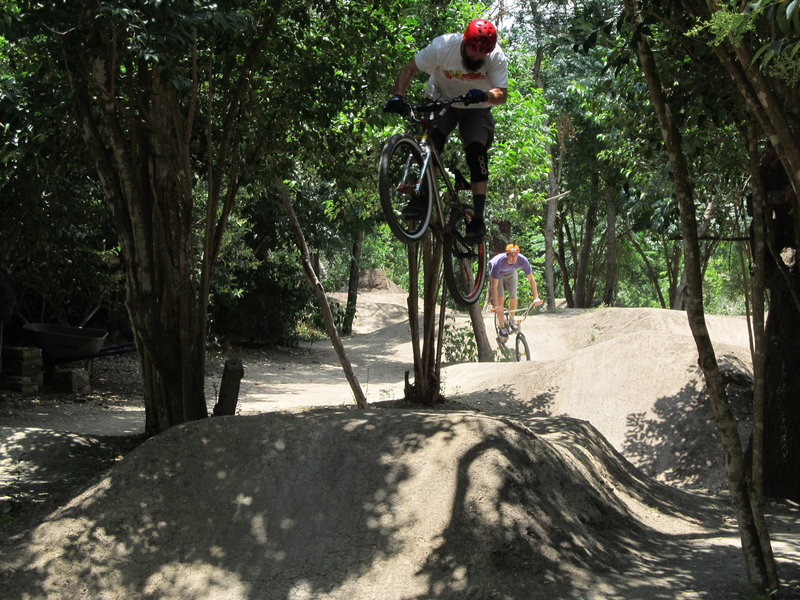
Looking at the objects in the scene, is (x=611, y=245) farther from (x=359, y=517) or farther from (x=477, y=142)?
(x=359, y=517)

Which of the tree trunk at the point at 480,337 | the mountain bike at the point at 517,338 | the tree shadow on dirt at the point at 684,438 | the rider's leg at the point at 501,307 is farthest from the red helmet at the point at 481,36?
the tree trunk at the point at 480,337

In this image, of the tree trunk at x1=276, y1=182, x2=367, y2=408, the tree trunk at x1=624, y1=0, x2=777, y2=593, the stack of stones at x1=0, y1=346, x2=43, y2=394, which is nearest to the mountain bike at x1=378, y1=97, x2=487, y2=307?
the tree trunk at x1=276, y1=182, x2=367, y2=408

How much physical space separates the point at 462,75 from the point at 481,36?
49 cm

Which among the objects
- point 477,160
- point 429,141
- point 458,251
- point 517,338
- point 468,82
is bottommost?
point 517,338

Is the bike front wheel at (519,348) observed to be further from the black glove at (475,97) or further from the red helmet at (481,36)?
the red helmet at (481,36)

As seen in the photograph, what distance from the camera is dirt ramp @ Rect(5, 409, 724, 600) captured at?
5.31 metres

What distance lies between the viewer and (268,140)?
9109 mm

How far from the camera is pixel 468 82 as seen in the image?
7176 millimetres

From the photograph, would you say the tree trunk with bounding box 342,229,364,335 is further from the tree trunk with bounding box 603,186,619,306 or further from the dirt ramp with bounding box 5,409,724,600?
the dirt ramp with bounding box 5,409,724,600

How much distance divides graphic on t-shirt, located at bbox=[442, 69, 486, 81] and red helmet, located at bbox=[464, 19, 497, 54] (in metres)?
0.28

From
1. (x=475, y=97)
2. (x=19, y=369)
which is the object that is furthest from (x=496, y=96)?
(x=19, y=369)

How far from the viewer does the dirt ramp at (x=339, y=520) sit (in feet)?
17.4

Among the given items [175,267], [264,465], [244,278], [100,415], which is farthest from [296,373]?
[264,465]

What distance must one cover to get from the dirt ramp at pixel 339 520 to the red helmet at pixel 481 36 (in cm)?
286
